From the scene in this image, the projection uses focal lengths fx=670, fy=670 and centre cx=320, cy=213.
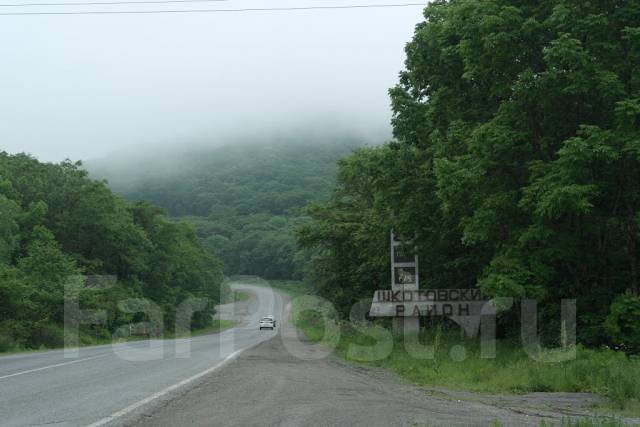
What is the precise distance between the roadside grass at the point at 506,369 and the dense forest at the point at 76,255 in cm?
1888

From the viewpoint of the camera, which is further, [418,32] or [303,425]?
[418,32]

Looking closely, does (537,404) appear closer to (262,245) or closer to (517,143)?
(517,143)

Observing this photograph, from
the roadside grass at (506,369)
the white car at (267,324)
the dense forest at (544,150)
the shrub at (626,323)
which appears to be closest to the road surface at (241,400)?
the roadside grass at (506,369)

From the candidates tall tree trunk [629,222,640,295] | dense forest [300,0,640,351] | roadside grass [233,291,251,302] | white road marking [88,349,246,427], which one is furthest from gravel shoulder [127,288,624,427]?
roadside grass [233,291,251,302]

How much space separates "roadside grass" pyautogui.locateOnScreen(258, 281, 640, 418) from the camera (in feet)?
40.1

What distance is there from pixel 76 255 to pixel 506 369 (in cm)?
5135

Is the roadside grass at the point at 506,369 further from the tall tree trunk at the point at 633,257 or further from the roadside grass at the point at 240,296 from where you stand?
the roadside grass at the point at 240,296

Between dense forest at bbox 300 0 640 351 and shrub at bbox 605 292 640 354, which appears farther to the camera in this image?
shrub at bbox 605 292 640 354

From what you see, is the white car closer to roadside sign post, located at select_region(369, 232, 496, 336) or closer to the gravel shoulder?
roadside sign post, located at select_region(369, 232, 496, 336)

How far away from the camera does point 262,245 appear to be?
160 metres

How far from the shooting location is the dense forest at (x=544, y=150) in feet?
54.3

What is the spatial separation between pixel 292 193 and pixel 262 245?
30797 mm

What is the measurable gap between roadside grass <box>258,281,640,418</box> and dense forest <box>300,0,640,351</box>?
1.94 meters

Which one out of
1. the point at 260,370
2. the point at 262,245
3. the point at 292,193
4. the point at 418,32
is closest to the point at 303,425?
the point at 260,370
